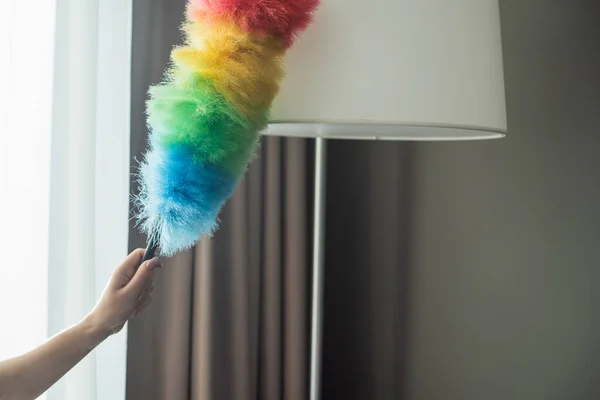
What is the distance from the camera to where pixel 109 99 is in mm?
1229

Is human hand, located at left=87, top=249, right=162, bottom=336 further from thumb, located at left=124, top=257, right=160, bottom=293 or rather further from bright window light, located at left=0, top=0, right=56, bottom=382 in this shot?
bright window light, located at left=0, top=0, right=56, bottom=382

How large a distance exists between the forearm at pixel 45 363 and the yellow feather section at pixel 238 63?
34 cm

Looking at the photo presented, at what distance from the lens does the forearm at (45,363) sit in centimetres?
73

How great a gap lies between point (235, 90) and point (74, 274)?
56 cm

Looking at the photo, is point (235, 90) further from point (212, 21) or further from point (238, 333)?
point (238, 333)

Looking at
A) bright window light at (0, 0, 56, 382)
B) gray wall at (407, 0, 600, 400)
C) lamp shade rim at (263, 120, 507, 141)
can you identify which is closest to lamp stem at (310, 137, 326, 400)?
lamp shade rim at (263, 120, 507, 141)

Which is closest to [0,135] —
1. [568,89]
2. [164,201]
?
[164,201]

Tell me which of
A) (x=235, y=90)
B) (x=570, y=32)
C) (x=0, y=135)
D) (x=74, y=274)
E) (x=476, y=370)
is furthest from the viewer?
(x=476, y=370)

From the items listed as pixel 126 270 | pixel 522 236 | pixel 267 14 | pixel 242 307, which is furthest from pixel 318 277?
pixel 267 14

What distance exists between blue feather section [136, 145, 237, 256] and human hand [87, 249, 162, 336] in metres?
0.04

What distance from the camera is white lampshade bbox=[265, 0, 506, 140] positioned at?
30.7 inches

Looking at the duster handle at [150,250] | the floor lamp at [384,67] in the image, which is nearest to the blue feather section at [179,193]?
the duster handle at [150,250]

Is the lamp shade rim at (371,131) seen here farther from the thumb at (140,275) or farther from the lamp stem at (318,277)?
the thumb at (140,275)

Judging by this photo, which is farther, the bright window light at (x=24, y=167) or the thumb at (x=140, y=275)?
the bright window light at (x=24, y=167)
